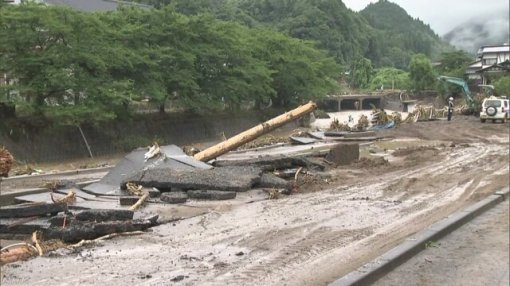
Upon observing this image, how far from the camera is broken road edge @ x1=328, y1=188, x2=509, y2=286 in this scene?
6.04m

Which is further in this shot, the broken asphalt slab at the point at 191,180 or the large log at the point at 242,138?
the large log at the point at 242,138

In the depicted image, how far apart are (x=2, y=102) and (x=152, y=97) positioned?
23.7ft

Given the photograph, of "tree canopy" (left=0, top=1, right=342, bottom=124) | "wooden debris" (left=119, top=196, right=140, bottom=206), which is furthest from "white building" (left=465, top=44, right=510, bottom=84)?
"wooden debris" (left=119, top=196, right=140, bottom=206)

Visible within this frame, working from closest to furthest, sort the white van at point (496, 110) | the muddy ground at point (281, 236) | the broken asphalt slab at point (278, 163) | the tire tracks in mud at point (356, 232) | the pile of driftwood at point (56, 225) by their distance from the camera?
the muddy ground at point (281, 236), the tire tracks in mud at point (356, 232), the pile of driftwood at point (56, 225), the broken asphalt slab at point (278, 163), the white van at point (496, 110)

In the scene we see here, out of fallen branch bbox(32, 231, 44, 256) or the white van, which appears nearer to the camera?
fallen branch bbox(32, 231, 44, 256)

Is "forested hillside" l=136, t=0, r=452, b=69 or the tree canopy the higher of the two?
"forested hillside" l=136, t=0, r=452, b=69

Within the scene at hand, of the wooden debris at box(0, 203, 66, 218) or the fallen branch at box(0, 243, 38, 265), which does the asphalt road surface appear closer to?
the fallen branch at box(0, 243, 38, 265)

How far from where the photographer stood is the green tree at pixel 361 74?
12562cm

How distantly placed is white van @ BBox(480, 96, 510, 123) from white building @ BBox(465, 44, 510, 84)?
118 feet

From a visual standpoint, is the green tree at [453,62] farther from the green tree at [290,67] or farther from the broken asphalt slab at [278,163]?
the broken asphalt slab at [278,163]

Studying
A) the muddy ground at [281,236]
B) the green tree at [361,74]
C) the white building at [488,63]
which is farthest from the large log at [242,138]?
the green tree at [361,74]

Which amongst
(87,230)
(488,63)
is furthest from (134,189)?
(488,63)

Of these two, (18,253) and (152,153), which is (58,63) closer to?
(152,153)

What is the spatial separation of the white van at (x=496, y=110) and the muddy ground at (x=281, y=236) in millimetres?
27651
